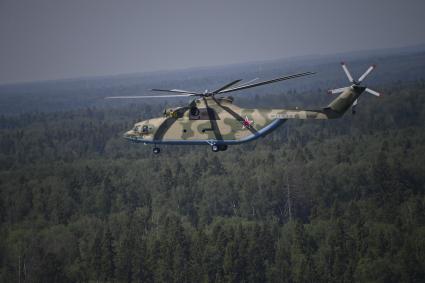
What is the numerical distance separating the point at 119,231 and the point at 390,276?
7810 centimetres

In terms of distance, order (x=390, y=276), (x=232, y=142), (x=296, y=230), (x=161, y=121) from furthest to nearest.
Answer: (x=296, y=230), (x=390, y=276), (x=161, y=121), (x=232, y=142)

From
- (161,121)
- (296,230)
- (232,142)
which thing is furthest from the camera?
(296,230)

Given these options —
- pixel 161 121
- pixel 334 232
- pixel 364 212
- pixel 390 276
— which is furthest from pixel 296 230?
pixel 161 121

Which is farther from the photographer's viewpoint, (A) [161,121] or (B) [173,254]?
(B) [173,254]

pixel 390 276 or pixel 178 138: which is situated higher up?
pixel 178 138

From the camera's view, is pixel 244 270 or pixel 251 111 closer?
pixel 251 111

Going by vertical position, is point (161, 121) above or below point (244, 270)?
above

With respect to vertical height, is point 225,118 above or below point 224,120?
above

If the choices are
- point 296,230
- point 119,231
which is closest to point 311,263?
point 296,230

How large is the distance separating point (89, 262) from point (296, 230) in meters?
49.0

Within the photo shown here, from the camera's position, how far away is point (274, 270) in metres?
162

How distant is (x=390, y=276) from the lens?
5984 inches

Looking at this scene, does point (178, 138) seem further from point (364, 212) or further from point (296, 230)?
point (364, 212)

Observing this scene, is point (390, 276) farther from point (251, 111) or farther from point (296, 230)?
point (251, 111)
